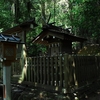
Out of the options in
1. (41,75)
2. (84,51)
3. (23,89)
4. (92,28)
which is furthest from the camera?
(84,51)

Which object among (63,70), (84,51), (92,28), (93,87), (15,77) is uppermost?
(92,28)

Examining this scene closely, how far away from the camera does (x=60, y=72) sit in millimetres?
5418

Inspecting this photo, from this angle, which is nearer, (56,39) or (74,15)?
(56,39)

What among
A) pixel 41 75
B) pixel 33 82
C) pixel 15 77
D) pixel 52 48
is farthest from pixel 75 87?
pixel 52 48

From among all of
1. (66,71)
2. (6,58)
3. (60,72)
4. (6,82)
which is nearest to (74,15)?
(60,72)

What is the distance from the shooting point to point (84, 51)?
15.2 meters

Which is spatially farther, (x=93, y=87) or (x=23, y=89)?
(x=93, y=87)

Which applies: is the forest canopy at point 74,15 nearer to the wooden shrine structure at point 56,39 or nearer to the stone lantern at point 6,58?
the wooden shrine structure at point 56,39

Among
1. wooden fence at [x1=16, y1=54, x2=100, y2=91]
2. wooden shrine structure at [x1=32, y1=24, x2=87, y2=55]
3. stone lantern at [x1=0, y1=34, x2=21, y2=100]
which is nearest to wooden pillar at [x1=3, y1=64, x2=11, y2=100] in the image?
stone lantern at [x1=0, y1=34, x2=21, y2=100]

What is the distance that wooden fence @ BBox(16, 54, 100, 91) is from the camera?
5.34m

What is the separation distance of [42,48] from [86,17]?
636 centimetres

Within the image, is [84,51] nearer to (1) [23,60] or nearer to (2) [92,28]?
(2) [92,28]

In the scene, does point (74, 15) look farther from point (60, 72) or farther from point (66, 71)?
point (66, 71)

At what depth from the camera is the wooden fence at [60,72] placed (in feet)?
17.5
